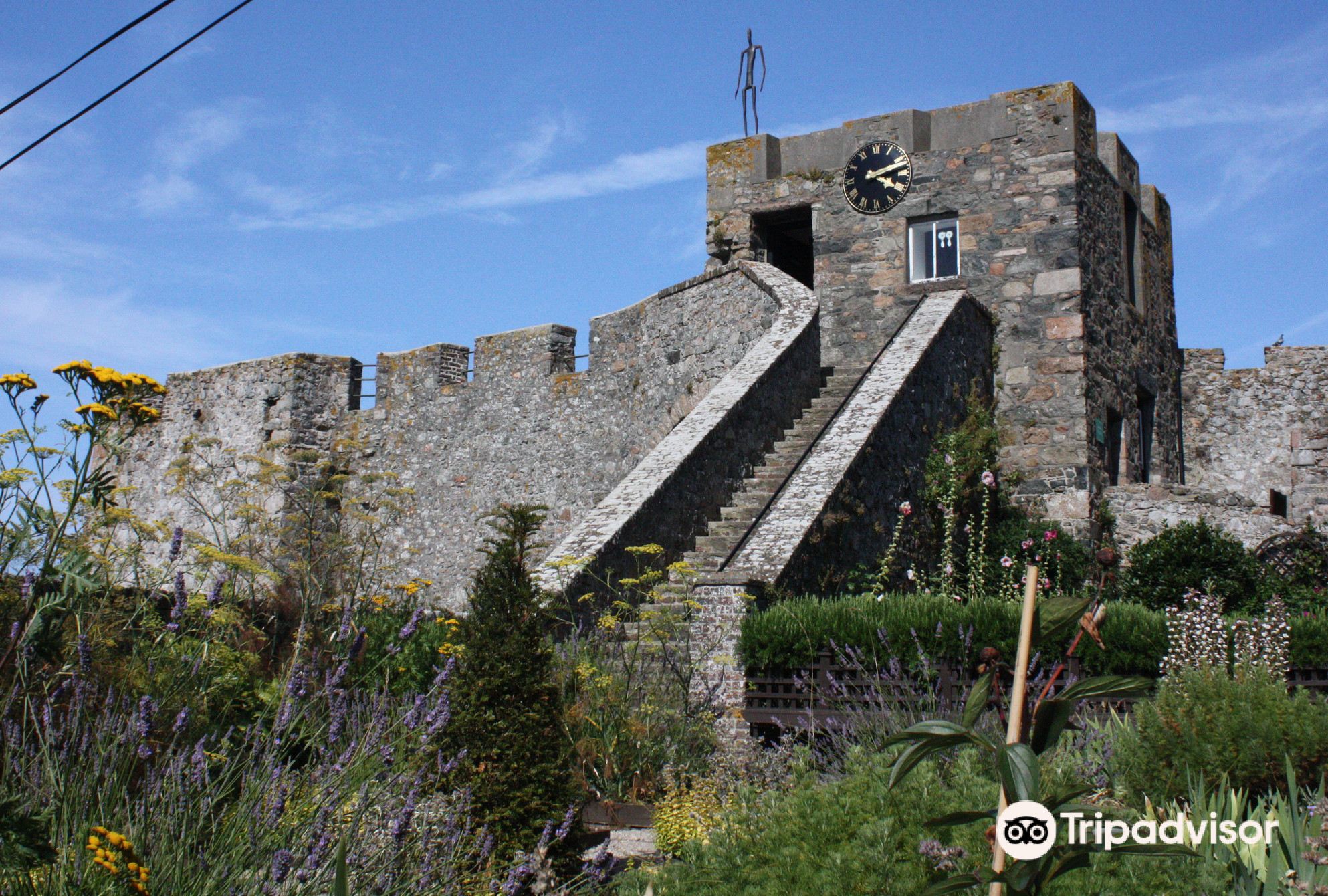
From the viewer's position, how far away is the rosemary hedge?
6383 millimetres

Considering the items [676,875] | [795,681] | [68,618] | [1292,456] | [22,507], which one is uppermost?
[1292,456]

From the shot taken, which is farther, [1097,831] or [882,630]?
[882,630]

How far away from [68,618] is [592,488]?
8.15 m

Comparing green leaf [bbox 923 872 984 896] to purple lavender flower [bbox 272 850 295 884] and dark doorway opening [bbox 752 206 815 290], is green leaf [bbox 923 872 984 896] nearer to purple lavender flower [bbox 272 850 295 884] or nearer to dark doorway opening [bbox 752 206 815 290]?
purple lavender flower [bbox 272 850 295 884]

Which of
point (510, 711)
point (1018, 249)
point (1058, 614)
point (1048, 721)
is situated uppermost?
point (1018, 249)

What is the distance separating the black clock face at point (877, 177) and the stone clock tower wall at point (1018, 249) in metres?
0.09

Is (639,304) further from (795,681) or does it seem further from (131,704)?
(131,704)

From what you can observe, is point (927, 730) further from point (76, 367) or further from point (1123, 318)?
point (1123, 318)

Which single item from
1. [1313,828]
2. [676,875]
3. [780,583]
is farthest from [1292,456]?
[676,875]

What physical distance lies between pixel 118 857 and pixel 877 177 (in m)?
11.9

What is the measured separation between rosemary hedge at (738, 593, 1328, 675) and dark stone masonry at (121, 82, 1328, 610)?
156 cm

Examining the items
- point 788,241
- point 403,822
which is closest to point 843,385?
point 788,241

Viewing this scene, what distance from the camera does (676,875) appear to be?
4059 millimetres

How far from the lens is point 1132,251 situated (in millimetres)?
14633
